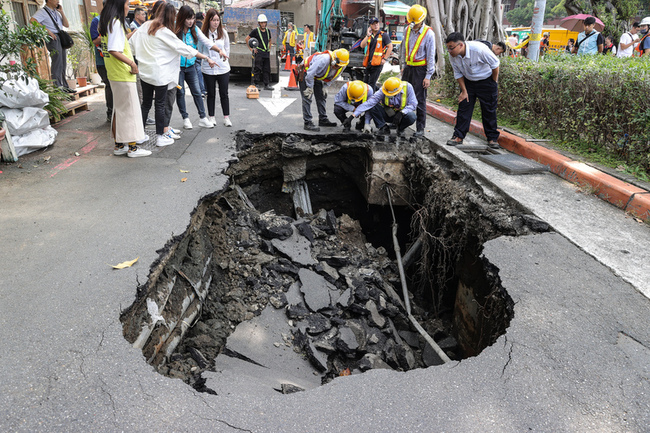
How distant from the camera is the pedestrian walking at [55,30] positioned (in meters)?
7.22

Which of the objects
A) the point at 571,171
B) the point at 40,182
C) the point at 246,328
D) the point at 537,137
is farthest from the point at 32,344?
the point at 537,137

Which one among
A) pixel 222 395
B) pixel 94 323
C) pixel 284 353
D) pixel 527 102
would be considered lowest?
pixel 284 353

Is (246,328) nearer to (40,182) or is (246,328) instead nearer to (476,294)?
(476,294)

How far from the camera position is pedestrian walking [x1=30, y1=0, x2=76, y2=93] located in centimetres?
722

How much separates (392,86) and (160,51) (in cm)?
328

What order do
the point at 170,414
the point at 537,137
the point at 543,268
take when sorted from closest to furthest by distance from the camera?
the point at 170,414
the point at 543,268
the point at 537,137

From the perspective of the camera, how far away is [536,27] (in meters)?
7.41

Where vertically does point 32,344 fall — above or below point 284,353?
above

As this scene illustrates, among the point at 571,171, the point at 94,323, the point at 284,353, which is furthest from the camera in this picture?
the point at 571,171

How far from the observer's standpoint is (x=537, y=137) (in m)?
6.27

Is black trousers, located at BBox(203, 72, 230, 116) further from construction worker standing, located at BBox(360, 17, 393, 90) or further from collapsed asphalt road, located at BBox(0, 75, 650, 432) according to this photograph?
construction worker standing, located at BBox(360, 17, 393, 90)

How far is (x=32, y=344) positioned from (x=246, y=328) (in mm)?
1688

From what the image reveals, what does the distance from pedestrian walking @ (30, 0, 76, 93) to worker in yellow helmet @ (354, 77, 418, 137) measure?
17.3 feet

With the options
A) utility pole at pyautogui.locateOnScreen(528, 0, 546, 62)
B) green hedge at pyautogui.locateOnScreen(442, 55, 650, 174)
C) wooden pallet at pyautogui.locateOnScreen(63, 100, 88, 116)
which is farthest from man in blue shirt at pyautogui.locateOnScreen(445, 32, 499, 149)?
wooden pallet at pyautogui.locateOnScreen(63, 100, 88, 116)
